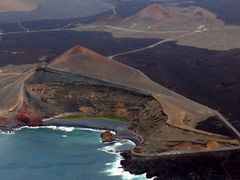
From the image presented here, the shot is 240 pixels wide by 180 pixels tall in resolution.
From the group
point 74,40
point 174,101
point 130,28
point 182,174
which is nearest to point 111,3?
point 130,28

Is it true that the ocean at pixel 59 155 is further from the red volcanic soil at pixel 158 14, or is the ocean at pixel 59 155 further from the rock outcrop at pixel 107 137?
the red volcanic soil at pixel 158 14

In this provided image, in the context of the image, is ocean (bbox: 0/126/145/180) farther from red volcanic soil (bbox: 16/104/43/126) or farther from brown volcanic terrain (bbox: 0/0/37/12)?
brown volcanic terrain (bbox: 0/0/37/12)

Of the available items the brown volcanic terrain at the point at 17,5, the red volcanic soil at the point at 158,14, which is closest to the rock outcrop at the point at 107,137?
the red volcanic soil at the point at 158,14

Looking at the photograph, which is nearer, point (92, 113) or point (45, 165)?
point (45, 165)

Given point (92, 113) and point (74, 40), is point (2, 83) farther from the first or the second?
point (74, 40)

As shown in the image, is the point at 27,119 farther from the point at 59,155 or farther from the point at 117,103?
the point at 59,155

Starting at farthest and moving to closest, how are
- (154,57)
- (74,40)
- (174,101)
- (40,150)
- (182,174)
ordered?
(74,40)
(154,57)
(174,101)
(40,150)
(182,174)
